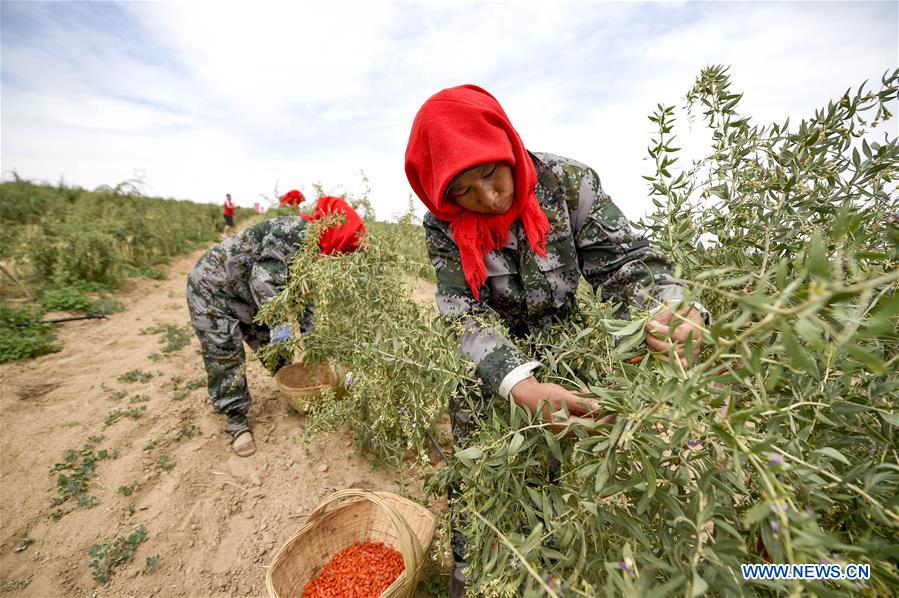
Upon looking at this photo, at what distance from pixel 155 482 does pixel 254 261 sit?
178 centimetres

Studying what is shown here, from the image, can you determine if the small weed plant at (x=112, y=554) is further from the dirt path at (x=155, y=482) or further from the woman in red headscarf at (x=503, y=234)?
the woman in red headscarf at (x=503, y=234)

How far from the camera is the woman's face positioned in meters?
1.51

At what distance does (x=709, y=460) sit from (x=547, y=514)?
0.38 metres

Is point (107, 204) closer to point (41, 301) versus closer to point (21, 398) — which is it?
point (41, 301)

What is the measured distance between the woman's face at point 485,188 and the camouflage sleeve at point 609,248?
38cm

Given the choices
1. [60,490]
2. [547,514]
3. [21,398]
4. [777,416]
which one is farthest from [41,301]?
[777,416]

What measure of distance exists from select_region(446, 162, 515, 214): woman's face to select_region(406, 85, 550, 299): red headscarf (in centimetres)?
5

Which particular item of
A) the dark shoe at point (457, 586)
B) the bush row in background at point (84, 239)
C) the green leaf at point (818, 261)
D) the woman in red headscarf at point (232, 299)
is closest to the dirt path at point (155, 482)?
the woman in red headscarf at point (232, 299)

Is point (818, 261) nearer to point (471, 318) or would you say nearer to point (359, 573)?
point (471, 318)

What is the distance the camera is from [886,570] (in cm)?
55

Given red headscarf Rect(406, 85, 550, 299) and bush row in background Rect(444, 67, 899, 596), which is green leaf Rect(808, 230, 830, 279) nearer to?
bush row in background Rect(444, 67, 899, 596)

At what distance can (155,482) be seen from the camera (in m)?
2.93

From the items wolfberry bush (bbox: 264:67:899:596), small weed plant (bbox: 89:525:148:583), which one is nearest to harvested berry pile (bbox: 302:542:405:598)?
wolfberry bush (bbox: 264:67:899:596)

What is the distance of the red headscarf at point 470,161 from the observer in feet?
4.75
